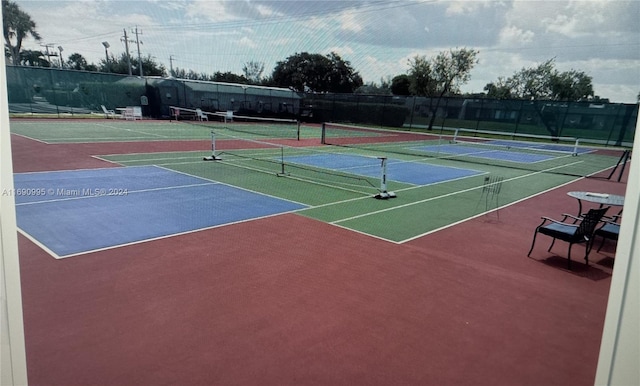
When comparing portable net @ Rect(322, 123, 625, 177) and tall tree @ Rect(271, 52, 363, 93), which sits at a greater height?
tall tree @ Rect(271, 52, 363, 93)

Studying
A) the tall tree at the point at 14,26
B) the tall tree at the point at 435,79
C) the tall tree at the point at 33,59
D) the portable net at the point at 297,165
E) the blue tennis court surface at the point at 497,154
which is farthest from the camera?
the tall tree at the point at 435,79

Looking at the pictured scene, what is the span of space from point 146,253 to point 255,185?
4341 millimetres

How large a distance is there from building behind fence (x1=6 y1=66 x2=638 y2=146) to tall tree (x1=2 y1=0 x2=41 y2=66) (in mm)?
17924

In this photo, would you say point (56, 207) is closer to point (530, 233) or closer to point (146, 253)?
point (146, 253)

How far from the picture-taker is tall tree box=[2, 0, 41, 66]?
49.1 inches

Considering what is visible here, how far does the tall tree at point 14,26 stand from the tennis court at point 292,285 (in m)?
0.30

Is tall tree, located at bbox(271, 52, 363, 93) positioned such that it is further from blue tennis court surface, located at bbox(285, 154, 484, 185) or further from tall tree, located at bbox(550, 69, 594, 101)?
blue tennis court surface, located at bbox(285, 154, 484, 185)

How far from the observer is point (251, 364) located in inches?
108

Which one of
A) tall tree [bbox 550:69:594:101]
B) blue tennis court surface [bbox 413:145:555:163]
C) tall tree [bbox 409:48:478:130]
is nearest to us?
tall tree [bbox 550:69:594:101]

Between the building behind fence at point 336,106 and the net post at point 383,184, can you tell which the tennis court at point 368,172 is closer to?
the net post at point 383,184

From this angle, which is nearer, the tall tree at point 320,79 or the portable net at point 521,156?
the portable net at point 521,156

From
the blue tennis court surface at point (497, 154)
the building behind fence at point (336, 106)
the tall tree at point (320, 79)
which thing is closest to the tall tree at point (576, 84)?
the building behind fence at point (336, 106)

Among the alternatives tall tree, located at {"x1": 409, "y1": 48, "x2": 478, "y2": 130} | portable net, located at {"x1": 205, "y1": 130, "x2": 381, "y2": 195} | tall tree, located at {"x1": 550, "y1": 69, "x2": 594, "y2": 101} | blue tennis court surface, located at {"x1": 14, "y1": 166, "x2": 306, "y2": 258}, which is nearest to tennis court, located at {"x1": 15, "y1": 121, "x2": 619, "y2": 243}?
portable net, located at {"x1": 205, "y1": 130, "x2": 381, "y2": 195}

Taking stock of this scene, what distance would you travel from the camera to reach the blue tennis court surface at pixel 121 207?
531cm
